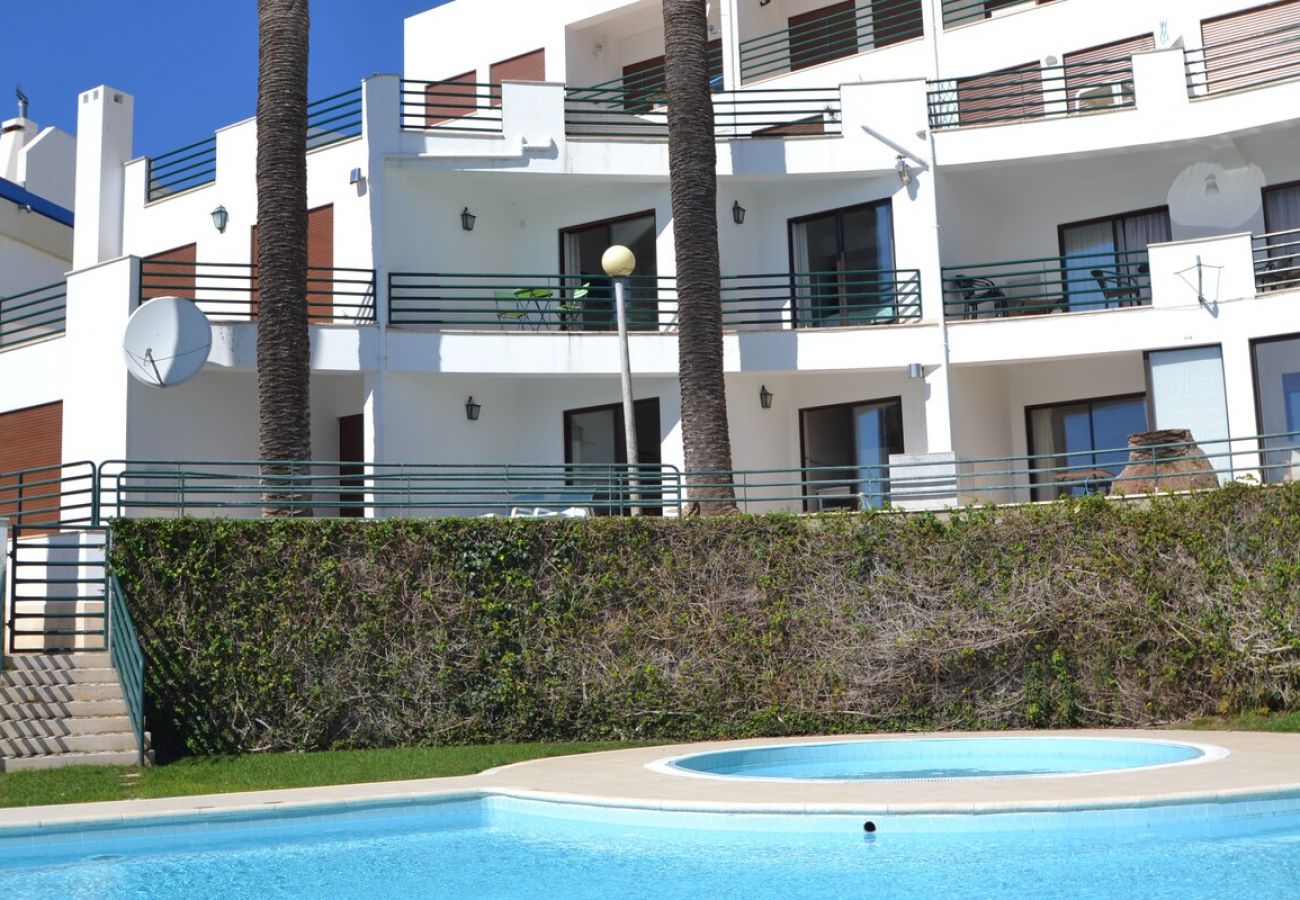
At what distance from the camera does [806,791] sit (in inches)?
435

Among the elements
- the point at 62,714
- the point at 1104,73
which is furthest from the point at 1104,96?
the point at 62,714

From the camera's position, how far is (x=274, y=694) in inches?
612

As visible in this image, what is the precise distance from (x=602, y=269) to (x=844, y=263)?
397 cm

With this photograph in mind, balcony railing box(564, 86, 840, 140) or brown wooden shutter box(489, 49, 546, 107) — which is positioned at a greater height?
brown wooden shutter box(489, 49, 546, 107)

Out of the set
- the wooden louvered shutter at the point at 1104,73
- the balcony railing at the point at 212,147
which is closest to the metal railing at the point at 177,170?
the balcony railing at the point at 212,147

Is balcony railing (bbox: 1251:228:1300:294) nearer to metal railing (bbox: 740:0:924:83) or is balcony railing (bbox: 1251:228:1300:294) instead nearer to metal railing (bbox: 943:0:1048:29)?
metal railing (bbox: 943:0:1048:29)

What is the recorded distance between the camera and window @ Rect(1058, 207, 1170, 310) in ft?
71.7

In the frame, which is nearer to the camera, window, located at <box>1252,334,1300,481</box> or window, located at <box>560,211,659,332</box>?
window, located at <box>1252,334,1300,481</box>

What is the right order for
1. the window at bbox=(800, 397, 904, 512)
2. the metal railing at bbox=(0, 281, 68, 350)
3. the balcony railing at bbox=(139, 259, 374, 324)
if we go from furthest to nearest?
1. the window at bbox=(800, 397, 904, 512)
2. the metal railing at bbox=(0, 281, 68, 350)
3. the balcony railing at bbox=(139, 259, 374, 324)

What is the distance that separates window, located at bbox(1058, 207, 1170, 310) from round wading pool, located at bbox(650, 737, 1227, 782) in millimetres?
9249

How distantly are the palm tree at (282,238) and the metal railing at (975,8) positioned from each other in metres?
11.1

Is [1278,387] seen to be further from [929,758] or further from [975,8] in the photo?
[975,8]

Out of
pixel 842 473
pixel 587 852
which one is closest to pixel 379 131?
pixel 842 473

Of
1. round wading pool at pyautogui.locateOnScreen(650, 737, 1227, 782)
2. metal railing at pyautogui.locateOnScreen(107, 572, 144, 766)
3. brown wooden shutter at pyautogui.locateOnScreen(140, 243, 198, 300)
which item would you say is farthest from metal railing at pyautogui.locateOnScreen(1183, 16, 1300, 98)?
metal railing at pyautogui.locateOnScreen(107, 572, 144, 766)
